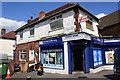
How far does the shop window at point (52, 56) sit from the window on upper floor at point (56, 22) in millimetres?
2902

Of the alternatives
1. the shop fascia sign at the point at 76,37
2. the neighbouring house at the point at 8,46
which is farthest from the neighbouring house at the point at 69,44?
the neighbouring house at the point at 8,46

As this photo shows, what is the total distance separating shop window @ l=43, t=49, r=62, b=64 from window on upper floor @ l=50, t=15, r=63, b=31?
2902 mm

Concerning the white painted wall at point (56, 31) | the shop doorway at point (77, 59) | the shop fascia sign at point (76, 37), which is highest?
the white painted wall at point (56, 31)

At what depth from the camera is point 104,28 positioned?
17.2 meters

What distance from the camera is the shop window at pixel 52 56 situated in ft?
38.5

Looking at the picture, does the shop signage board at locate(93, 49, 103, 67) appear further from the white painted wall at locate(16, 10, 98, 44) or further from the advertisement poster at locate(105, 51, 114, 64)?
the white painted wall at locate(16, 10, 98, 44)

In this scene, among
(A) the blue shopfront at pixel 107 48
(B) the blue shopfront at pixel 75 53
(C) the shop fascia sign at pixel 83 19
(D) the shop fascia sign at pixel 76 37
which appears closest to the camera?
(D) the shop fascia sign at pixel 76 37

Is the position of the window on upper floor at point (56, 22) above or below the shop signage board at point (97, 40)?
above

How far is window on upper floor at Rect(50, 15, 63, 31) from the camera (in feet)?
41.6

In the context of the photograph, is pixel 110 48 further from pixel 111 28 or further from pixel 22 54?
pixel 22 54

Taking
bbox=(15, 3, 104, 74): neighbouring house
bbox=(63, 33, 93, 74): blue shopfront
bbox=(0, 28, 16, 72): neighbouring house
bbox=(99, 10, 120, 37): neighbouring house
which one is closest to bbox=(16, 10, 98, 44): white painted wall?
bbox=(15, 3, 104, 74): neighbouring house

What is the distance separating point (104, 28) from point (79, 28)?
8149 mm

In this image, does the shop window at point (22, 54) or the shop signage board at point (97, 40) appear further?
the shop window at point (22, 54)

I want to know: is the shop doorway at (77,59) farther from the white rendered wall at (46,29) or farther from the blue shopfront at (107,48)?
the blue shopfront at (107,48)
